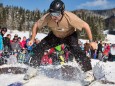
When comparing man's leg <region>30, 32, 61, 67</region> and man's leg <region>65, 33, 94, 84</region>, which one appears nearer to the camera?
man's leg <region>65, 33, 94, 84</region>

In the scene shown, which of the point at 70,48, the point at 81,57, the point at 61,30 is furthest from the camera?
the point at 70,48

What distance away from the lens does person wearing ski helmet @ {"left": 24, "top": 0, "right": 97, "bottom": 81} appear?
5.45 metres

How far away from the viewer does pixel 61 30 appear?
18.7 feet

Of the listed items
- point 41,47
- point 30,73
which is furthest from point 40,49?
point 30,73

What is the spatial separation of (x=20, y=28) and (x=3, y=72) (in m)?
91.5

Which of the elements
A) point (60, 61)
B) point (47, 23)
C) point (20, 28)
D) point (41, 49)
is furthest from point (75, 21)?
point (20, 28)

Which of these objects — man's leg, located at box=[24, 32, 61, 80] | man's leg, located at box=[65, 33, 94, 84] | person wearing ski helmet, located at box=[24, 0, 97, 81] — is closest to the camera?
person wearing ski helmet, located at box=[24, 0, 97, 81]

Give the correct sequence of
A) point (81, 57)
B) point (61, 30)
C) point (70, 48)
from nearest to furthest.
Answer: point (61, 30)
point (81, 57)
point (70, 48)

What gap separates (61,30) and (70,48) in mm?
512

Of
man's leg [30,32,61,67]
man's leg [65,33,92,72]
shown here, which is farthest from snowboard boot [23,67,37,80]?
man's leg [65,33,92,72]

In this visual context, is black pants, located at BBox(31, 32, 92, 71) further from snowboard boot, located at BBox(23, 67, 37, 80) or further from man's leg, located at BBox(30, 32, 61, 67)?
snowboard boot, located at BBox(23, 67, 37, 80)

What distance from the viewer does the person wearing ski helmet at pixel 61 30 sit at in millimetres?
5449

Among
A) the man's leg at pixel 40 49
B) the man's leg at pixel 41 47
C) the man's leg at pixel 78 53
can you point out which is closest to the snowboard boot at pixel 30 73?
the man's leg at pixel 40 49

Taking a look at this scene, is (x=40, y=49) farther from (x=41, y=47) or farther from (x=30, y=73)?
(x=30, y=73)
